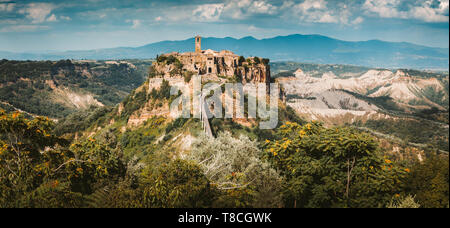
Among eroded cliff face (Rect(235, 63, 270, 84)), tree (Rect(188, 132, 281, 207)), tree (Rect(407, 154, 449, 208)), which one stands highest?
eroded cliff face (Rect(235, 63, 270, 84))

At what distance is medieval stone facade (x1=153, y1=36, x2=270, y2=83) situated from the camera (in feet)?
232

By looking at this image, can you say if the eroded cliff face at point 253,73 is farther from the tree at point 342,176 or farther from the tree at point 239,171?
the tree at point 342,176

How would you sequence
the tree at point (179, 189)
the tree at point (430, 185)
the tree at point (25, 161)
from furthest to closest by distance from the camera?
1. the tree at point (430, 185)
2. the tree at point (179, 189)
3. the tree at point (25, 161)

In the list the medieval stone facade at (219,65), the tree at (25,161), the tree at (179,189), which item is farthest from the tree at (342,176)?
the medieval stone facade at (219,65)

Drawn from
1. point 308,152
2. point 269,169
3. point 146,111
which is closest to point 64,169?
point 269,169

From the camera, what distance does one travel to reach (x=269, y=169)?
2098 centimetres

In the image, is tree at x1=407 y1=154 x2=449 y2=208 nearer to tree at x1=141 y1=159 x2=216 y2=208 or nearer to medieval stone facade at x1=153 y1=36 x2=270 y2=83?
tree at x1=141 y1=159 x2=216 y2=208

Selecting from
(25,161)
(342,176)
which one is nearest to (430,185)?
(342,176)

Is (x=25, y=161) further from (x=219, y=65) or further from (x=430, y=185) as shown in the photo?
(x=219, y=65)

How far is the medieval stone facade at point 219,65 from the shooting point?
70.7m

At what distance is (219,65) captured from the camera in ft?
253

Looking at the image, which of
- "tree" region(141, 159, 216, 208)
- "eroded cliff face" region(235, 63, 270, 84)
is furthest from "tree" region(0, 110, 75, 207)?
"eroded cliff face" region(235, 63, 270, 84)
